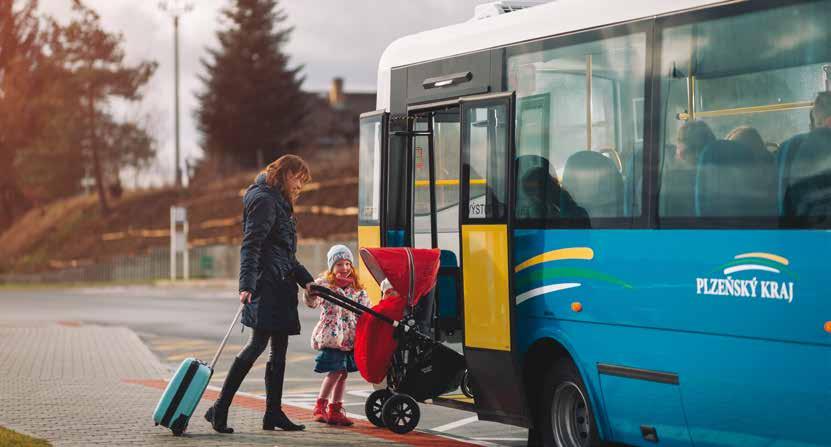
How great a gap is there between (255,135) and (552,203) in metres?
60.7

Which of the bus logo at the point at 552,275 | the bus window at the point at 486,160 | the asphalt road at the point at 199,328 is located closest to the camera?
the bus logo at the point at 552,275

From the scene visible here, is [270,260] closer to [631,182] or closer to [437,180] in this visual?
[437,180]

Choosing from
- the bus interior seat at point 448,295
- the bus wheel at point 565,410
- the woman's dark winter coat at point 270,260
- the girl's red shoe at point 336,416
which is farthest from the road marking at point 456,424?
the bus wheel at point 565,410

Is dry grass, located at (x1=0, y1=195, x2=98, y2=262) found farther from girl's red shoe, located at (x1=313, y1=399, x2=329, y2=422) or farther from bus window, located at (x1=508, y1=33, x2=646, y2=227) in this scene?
bus window, located at (x1=508, y1=33, x2=646, y2=227)

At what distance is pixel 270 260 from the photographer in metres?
10.8

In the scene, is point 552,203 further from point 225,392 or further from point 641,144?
point 225,392

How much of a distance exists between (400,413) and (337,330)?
95 centimetres

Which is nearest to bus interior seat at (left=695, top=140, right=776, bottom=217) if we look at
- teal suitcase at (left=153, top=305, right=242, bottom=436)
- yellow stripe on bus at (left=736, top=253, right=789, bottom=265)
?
yellow stripe on bus at (left=736, top=253, right=789, bottom=265)

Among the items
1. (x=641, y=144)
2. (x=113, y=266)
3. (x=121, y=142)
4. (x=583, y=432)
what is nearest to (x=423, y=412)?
(x=583, y=432)

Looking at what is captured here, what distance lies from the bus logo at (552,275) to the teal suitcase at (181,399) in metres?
2.24

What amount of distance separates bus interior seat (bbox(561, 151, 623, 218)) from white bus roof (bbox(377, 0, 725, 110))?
0.84 metres

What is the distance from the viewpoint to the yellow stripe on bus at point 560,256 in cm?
905

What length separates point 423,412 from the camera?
42.7 ft

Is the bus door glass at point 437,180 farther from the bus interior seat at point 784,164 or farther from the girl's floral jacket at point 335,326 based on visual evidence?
the bus interior seat at point 784,164
